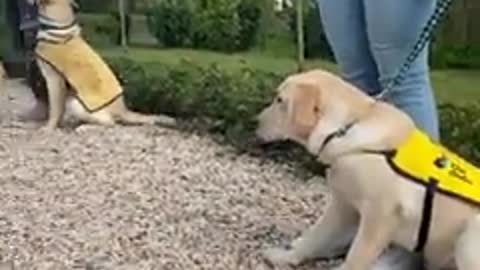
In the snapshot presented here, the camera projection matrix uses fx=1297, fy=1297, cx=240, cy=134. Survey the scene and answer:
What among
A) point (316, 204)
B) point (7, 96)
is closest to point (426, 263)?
point (316, 204)

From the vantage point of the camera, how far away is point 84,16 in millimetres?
10000

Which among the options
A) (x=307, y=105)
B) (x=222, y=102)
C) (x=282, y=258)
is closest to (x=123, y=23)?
(x=222, y=102)

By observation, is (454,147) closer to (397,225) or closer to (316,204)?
(316,204)

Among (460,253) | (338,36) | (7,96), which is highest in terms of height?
(338,36)

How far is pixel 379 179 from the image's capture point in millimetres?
3650

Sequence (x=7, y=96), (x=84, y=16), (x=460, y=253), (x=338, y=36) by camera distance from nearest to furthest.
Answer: (x=460, y=253), (x=338, y=36), (x=7, y=96), (x=84, y=16)

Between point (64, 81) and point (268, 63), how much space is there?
1.56m

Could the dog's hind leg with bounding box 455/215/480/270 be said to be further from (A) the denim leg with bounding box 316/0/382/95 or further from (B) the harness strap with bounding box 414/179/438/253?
(A) the denim leg with bounding box 316/0/382/95

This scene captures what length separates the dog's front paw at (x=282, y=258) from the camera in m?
4.25

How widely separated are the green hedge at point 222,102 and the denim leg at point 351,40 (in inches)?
51.8

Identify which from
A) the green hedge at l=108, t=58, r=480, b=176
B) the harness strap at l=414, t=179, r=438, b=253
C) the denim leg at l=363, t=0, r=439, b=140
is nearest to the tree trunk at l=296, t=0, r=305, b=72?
the green hedge at l=108, t=58, r=480, b=176

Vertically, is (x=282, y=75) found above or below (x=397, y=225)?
below

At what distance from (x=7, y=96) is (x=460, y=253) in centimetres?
608

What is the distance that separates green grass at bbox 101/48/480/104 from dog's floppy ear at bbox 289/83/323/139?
3400 millimetres
